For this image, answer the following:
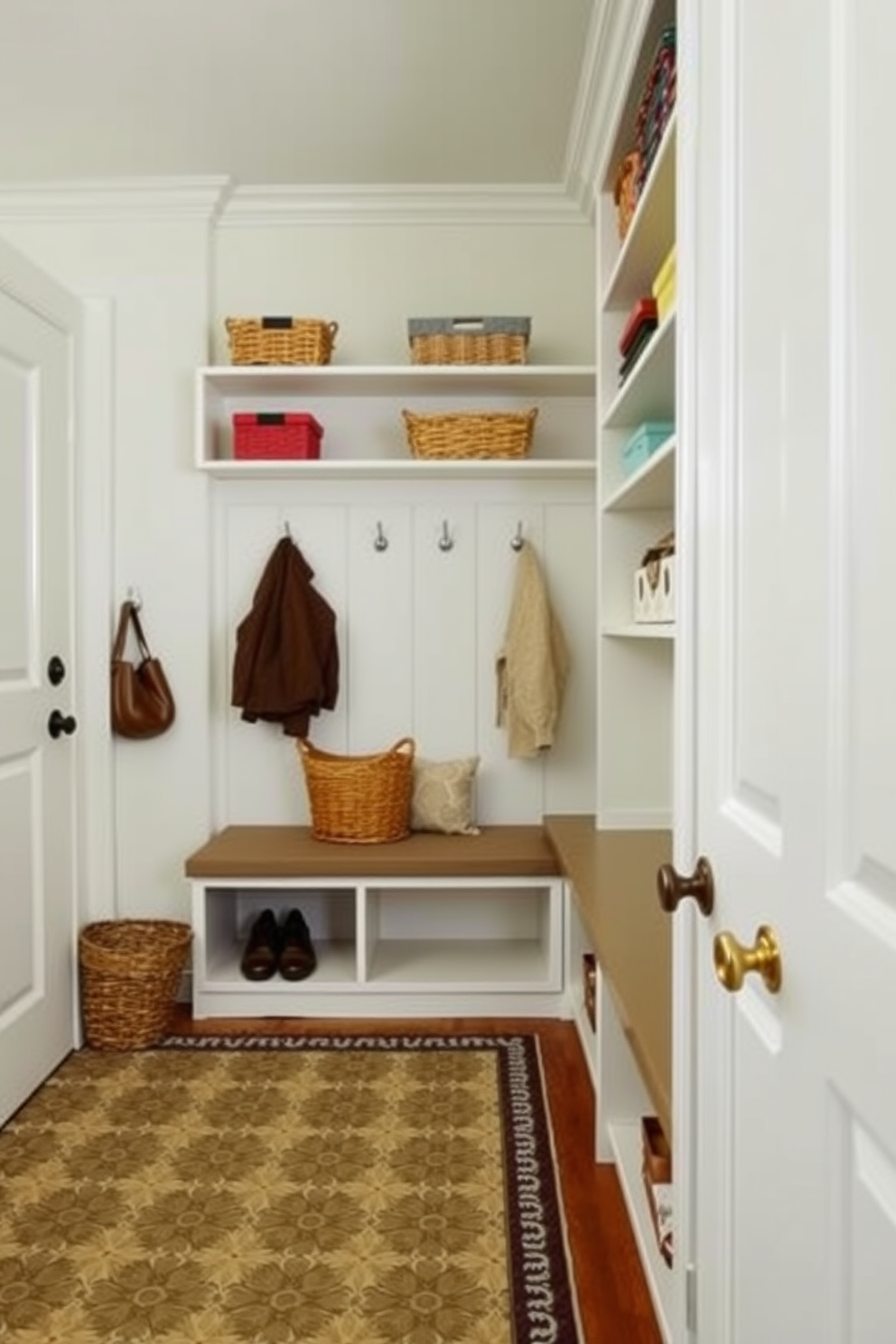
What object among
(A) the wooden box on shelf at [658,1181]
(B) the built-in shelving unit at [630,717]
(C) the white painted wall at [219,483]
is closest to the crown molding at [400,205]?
(C) the white painted wall at [219,483]

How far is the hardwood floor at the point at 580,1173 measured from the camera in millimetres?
1614

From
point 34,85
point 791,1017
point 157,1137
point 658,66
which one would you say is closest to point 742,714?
point 791,1017

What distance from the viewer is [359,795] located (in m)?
2.84

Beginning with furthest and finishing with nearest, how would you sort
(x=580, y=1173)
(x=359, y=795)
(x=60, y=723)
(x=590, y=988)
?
(x=359, y=795) → (x=60, y=723) → (x=590, y=988) → (x=580, y=1173)

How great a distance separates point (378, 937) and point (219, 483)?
161cm

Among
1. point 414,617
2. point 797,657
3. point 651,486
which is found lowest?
point 797,657

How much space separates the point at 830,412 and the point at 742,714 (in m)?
0.35

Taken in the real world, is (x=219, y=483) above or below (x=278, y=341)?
below

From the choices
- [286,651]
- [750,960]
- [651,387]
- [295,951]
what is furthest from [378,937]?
[750,960]

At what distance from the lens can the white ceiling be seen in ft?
7.24

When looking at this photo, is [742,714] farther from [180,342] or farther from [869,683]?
[180,342]

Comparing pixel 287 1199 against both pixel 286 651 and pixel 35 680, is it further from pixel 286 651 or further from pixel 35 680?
pixel 286 651

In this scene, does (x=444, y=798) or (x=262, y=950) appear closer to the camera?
(x=262, y=950)

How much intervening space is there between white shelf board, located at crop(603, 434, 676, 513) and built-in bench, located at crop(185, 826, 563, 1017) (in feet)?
3.41
